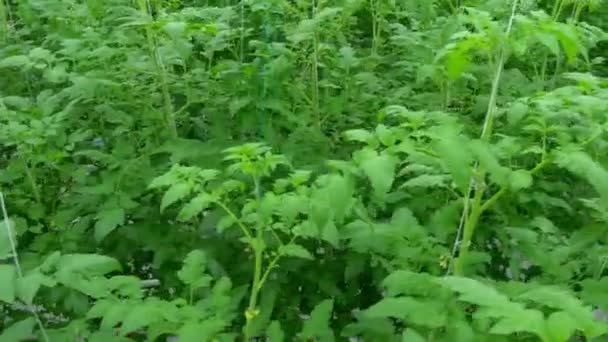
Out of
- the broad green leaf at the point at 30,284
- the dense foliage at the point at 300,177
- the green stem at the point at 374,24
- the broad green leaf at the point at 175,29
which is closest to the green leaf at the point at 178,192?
Answer: the dense foliage at the point at 300,177

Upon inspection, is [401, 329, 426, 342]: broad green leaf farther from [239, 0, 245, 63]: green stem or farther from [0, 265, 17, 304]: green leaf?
[239, 0, 245, 63]: green stem

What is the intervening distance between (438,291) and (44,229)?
1.13 m

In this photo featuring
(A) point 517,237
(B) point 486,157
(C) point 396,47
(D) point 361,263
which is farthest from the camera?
(C) point 396,47

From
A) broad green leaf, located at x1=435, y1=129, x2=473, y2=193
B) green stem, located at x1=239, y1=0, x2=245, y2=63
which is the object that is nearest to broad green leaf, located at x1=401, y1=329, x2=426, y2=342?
broad green leaf, located at x1=435, y1=129, x2=473, y2=193

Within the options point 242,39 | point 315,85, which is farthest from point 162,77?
point 315,85

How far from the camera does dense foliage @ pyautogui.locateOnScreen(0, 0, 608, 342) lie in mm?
1648

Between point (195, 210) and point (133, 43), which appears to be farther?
point (133, 43)

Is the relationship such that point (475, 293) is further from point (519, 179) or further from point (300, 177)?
point (300, 177)

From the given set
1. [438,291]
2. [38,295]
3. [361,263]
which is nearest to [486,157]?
[438,291]

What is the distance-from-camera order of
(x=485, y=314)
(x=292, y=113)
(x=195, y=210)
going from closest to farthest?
1. (x=485, y=314)
2. (x=195, y=210)
3. (x=292, y=113)

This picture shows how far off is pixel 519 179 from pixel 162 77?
1.08m

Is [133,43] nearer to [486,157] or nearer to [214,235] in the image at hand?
[214,235]

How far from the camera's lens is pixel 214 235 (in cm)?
224

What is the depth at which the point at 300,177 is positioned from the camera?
5.67ft
